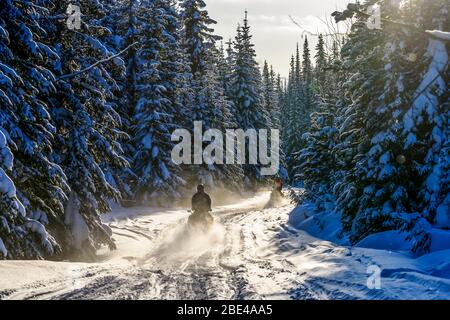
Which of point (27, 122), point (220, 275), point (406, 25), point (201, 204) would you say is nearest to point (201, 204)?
point (201, 204)

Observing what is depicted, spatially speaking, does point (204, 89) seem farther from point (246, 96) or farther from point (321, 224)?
point (321, 224)

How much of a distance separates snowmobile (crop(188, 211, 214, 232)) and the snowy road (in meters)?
1.81

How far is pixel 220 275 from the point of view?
29.6 feet

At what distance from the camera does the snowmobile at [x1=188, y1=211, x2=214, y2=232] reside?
54.4 ft

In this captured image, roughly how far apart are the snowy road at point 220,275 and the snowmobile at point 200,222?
5.95 feet

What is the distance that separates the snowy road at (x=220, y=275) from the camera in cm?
714

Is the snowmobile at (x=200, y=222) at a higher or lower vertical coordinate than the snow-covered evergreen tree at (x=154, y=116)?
lower

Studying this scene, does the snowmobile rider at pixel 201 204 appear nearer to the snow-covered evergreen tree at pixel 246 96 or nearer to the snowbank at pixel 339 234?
the snowbank at pixel 339 234

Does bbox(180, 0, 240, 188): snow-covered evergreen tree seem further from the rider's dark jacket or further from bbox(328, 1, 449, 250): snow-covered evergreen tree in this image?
bbox(328, 1, 449, 250): snow-covered evergreen tree

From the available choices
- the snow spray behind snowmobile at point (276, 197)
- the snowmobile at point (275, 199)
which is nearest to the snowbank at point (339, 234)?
the snowmobile at point (275, 199)

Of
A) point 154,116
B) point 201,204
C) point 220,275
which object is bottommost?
point 220,275

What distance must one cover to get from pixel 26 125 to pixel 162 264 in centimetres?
470

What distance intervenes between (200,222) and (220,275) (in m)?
7.72

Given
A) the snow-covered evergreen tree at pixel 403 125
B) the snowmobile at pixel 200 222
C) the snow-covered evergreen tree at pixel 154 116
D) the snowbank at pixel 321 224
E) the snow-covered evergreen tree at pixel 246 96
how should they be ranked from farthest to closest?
the snow-covered evergreen tree at pixel 246 96, the snow-covered evergreen tree at pixel 154 116, the snowmobile at pixel 200 222, the snowbank at pixel 321 224, the snow-covered evergreen tree at pixel 403 125
